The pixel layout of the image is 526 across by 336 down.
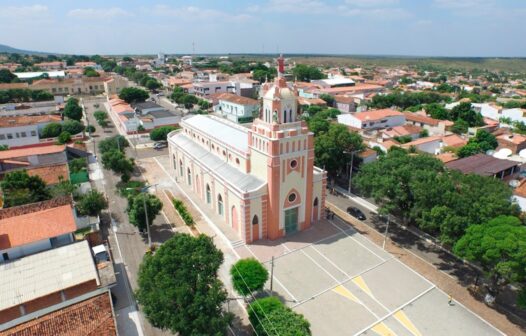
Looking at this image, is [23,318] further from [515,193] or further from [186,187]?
[515,193]

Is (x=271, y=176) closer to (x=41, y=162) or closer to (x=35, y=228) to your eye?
(x=35, y=228)

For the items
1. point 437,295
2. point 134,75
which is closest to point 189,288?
point 437,295

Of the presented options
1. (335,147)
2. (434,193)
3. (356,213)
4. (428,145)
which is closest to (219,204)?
(356,213)

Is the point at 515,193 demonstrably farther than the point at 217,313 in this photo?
Yes

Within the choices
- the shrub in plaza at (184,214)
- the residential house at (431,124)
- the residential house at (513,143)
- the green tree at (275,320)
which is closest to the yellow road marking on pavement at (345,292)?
the green tree at (275,320)

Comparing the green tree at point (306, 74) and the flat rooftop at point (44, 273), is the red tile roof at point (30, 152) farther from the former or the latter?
the green tree at point (306, 74)

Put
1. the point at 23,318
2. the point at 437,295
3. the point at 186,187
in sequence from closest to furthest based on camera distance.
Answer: the point at 23,318, the point at 437,295, the point at 186,187

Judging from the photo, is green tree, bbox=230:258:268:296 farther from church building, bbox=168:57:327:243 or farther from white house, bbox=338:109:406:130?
white house, bbox=338:109:406:130
